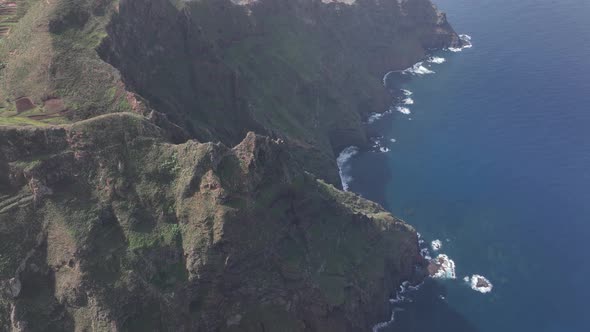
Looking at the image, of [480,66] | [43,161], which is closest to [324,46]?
[480,66]

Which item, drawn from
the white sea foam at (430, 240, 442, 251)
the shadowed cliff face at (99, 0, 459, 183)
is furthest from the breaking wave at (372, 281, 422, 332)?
the shadowed cliff face at (99, 0, 459, 183)

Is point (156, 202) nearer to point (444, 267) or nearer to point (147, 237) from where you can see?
point (147, 237)

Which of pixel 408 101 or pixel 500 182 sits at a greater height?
pixel 408 101

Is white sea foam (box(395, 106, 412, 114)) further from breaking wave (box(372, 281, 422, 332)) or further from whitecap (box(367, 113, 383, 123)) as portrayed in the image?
breaking wave (box(372, 281, 422, 332))

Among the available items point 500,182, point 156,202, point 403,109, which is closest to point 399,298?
point 500,182

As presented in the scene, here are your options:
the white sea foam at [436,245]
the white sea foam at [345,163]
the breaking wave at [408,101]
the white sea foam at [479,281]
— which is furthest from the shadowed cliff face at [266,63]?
the white sea foam at [479,281]

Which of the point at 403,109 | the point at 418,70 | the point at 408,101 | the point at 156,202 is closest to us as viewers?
the point at 156,202
